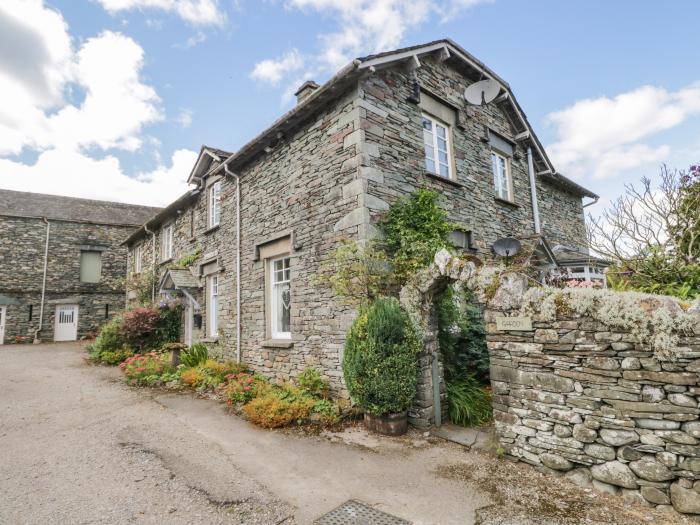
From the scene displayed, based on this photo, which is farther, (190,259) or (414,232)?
(190,259)

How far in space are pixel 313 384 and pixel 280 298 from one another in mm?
2448

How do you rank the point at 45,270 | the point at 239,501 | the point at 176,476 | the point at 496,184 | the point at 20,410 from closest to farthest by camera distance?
1. the point at 239,501
2. the point at 176,476
3. the point at 20,410
4. the point at 496,184
5. the point at 45,270

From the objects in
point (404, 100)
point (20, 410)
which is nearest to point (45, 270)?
point (20, 410)

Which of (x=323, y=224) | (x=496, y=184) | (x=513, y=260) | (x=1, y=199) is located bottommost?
(x=513, y=260)

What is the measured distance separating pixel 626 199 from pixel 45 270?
79.8ft

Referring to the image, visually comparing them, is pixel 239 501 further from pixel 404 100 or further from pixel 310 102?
pixel 404 100

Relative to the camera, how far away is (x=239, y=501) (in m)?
3.81

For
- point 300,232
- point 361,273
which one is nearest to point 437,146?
point 300,232

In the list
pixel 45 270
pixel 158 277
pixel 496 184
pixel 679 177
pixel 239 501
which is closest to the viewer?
pixel 239 501

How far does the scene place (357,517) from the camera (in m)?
3.53

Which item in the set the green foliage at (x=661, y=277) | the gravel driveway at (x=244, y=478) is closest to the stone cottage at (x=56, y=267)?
the gravel driveway at (x=244, y=478)

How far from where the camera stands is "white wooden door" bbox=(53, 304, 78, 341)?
1973 centimetres

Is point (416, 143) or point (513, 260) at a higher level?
point (416, 143)

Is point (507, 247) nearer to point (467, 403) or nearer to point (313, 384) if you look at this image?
point (467, 403)
